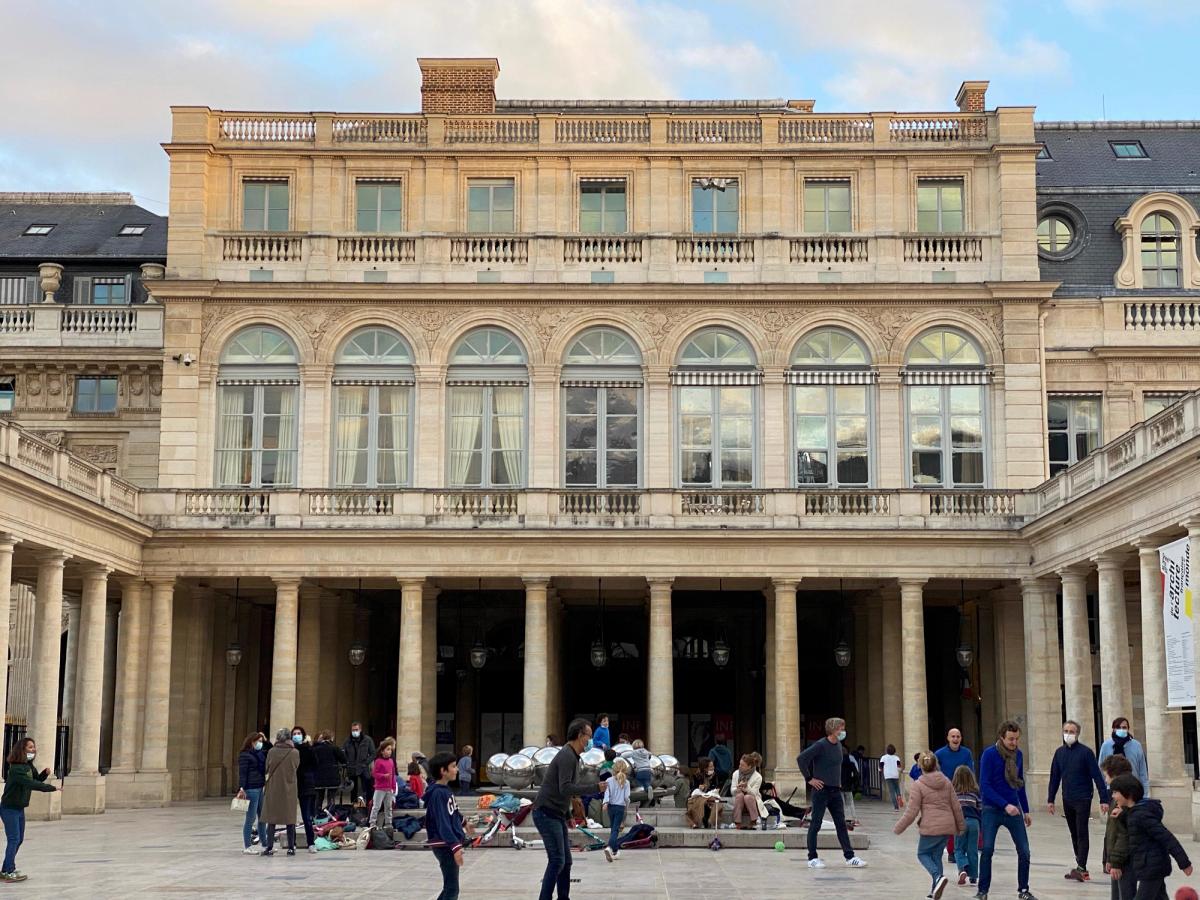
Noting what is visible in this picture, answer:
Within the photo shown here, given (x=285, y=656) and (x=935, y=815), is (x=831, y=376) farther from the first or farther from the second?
(x=935, y=815)

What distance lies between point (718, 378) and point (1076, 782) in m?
20.3

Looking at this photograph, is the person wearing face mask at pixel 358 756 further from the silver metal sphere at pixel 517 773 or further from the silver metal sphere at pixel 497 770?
the silver metal sphere at pixel 517 773

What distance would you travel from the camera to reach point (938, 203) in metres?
39.5

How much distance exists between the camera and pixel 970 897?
17.2 meters

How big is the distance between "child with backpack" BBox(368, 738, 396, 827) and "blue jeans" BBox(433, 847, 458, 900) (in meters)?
10.2

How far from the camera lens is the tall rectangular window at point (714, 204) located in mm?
39500

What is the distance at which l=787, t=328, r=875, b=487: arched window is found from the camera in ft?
125

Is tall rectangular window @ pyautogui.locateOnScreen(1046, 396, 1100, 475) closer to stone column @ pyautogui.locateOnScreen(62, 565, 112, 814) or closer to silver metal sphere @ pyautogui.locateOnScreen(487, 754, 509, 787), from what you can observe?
silver metal sphere @ pyautogui.locateOnScreen(487, 754, 509, 787)

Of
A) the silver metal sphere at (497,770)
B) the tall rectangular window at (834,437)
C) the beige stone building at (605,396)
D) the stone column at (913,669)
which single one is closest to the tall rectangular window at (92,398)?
the beige stone building at (605,396)

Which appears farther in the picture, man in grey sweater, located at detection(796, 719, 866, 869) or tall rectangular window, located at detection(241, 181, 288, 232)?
tall rectangular window, located at detection(241, 181, 288, 232)

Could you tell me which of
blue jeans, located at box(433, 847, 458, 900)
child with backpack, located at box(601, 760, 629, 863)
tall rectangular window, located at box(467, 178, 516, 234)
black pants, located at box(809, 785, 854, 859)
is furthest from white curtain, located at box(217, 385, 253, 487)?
blue jeans, located at box(433, 847, 458, 900)

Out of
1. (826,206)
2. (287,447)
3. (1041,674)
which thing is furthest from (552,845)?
(826,206)

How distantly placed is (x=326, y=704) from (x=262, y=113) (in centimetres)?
1435

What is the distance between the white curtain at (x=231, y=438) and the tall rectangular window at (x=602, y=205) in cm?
903
